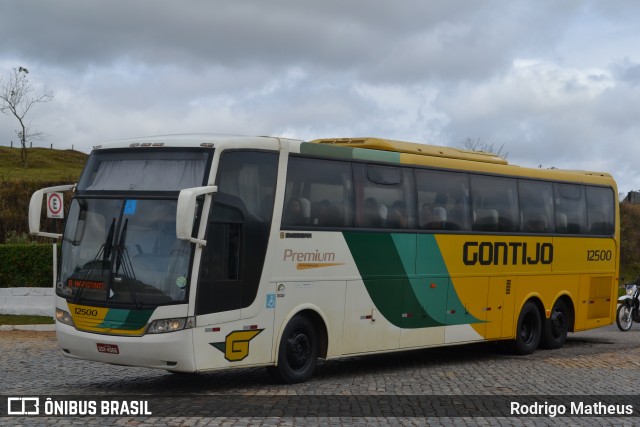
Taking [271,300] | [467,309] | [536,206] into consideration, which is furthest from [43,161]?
[271,300]

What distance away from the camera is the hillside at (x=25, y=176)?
149ft

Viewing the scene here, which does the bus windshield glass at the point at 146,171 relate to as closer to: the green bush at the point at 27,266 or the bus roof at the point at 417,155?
→ the bus roof at the point at 417,155

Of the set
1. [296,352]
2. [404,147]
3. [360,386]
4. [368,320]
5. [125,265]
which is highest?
[404,147]

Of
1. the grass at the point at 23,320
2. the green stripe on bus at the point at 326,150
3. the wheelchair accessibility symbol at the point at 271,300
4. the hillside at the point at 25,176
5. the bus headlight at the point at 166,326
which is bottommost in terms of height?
the grass at the point at 23,320

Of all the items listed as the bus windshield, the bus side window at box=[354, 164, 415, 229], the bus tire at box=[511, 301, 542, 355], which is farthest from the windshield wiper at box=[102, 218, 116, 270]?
the bus tire at box=[511, 301, 542, 355]

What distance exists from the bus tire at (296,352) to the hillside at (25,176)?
24.1 m

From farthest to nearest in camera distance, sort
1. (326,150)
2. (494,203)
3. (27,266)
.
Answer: (27,266)
(494,203)
(326,150)

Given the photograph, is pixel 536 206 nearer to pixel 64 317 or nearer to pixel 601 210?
pixel 601 210

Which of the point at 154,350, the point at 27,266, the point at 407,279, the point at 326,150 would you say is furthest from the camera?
the point at 27,266

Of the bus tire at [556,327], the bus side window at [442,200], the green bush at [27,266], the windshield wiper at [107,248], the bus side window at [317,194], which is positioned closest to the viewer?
→ the windshield wiper at [107,248]

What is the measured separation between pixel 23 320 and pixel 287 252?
42.4ft

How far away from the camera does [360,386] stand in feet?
47.5

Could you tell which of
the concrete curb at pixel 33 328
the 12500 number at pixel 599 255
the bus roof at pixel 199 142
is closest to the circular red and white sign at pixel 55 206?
the concrete curb at pixel 33 328

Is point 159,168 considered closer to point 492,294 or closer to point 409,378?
point 409,378
